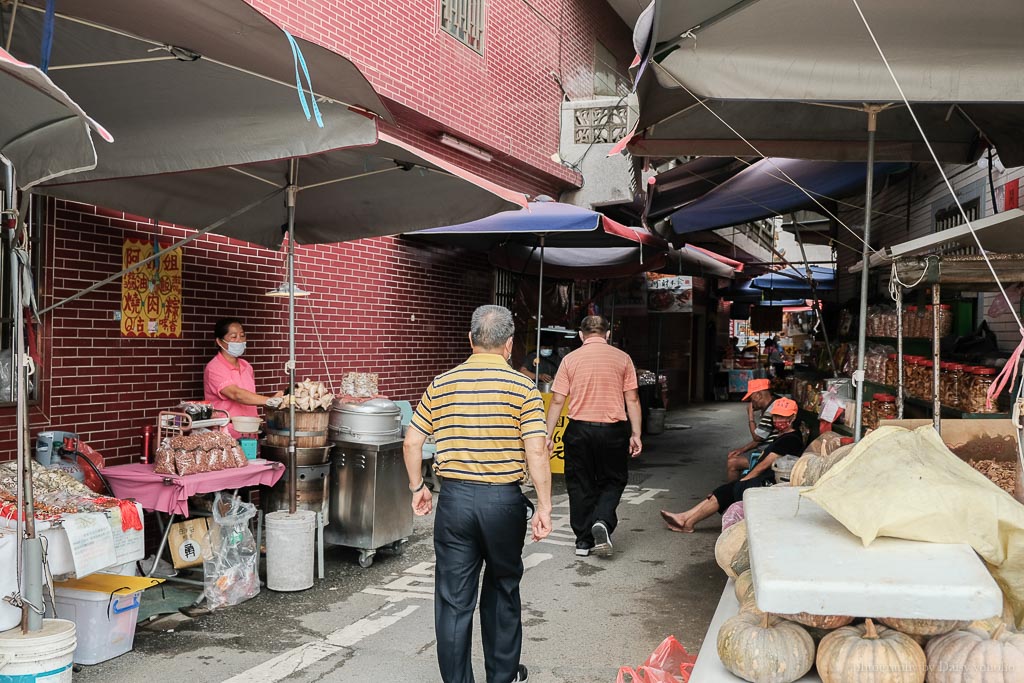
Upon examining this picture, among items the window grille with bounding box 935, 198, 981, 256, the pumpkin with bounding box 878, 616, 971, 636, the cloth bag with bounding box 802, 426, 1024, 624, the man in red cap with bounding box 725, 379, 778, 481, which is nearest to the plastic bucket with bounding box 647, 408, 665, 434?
the man in red cap with bounding box 725, 379, 778, 481

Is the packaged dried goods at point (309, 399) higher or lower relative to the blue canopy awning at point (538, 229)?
lower

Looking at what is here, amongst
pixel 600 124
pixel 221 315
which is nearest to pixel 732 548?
pixel 221 315

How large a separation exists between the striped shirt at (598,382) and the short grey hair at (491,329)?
3103mm

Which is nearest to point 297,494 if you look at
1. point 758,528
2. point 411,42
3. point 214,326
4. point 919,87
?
point 214,326

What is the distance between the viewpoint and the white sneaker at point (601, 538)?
7.61 meters

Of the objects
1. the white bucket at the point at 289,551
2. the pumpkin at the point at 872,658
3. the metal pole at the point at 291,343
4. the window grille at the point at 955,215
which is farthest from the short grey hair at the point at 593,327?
the pumpkin at the point at 872,658

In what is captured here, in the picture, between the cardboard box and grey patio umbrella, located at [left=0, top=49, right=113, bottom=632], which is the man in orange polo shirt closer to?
the cardboard box

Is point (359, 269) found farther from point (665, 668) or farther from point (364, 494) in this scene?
point (665, 668)

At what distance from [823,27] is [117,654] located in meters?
5.46

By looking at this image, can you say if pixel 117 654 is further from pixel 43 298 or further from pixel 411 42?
pixel 411 42

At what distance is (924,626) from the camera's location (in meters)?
2.61

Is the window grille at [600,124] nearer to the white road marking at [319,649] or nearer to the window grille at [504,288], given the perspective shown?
the window grille at [504,288]

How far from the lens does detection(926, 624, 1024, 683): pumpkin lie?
247 centimetres

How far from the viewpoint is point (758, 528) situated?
2.87 metres
